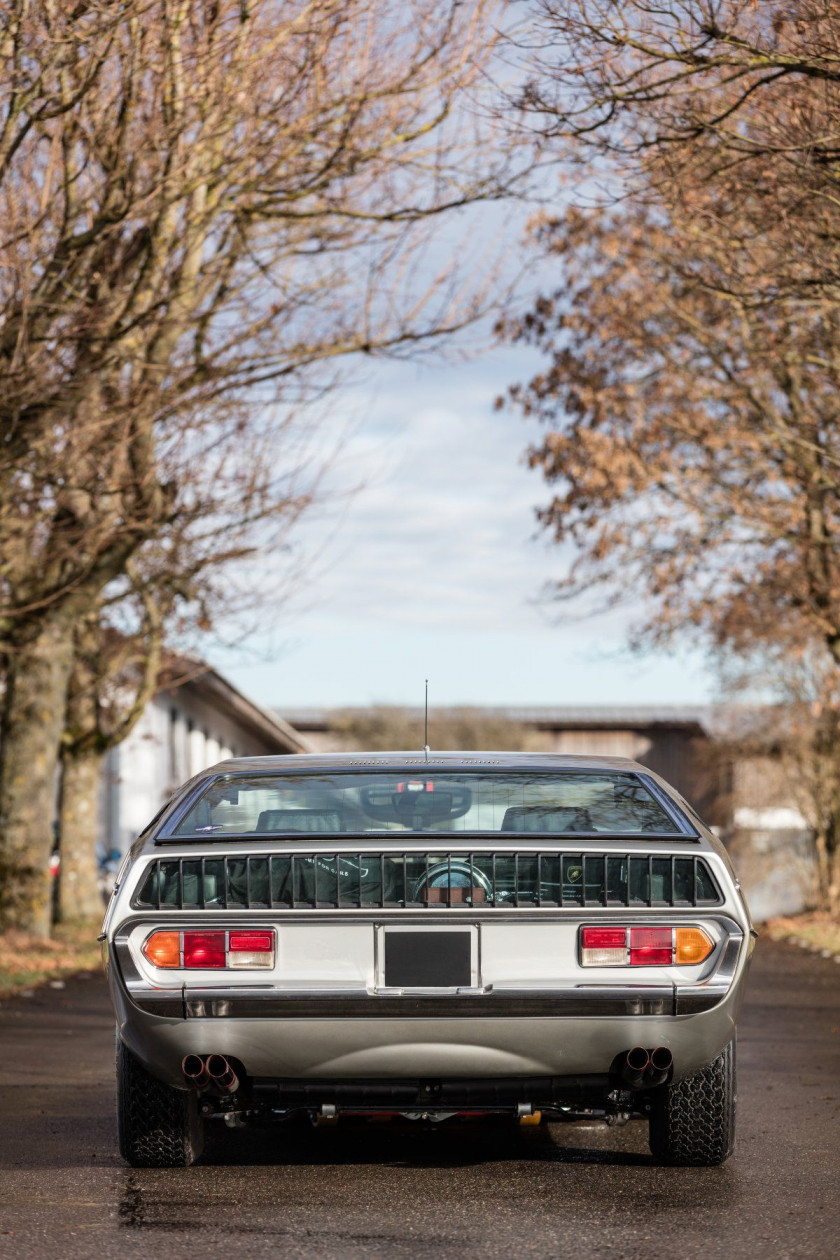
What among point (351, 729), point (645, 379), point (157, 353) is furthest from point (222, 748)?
point (157, 353)

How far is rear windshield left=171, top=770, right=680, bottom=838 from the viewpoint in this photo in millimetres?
6043

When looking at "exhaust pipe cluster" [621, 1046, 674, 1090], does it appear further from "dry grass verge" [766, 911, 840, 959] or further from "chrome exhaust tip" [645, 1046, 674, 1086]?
"dry grass verge" [766, 911, 840, 959]

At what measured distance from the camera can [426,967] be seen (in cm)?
534

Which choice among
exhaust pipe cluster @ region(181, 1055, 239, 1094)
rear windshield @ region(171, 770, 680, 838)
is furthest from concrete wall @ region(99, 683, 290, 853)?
exhaust pipe cluster @ region(181, 1055, 239, 1094)

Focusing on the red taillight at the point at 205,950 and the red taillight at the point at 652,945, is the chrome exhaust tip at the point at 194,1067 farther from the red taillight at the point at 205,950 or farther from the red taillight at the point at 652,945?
the red taillight at the point at 652,945

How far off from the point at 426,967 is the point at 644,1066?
2.41ft

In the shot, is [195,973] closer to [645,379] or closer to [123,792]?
[645,379]

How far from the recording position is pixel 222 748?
157 feet

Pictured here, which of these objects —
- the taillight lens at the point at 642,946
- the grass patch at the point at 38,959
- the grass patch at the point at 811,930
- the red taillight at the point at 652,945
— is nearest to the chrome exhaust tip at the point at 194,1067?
the taillight lens at the point at 642,946

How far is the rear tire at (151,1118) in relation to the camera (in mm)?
5730

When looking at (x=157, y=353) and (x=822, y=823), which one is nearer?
(x=157, y=353)

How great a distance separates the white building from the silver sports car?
834 inches

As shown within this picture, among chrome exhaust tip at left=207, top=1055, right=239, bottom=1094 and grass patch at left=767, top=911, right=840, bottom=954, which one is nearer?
chrome exhaust tip at left=207, top=1055, right=239, bottom=1094

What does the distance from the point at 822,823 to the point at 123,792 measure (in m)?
15.1
